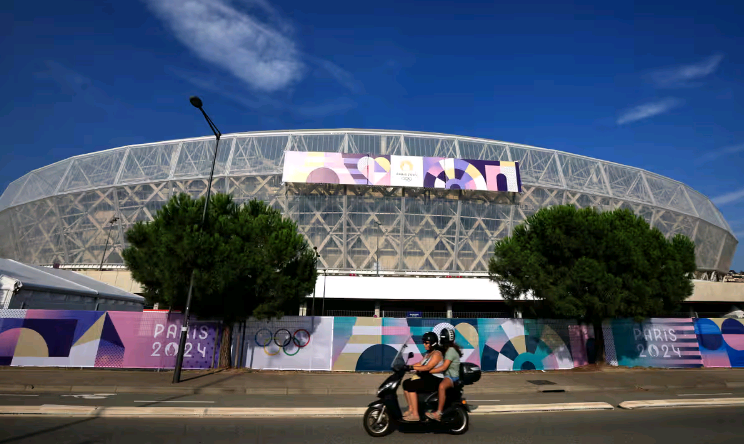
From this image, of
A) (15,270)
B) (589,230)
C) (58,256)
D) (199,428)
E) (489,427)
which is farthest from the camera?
(58,256)

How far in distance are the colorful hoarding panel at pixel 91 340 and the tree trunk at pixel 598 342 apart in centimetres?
1786

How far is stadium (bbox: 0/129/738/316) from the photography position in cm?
3684

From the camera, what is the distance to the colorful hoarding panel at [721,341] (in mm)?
18375

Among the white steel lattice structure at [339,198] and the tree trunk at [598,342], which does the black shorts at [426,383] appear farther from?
the white steel lattice structure at [339,198]

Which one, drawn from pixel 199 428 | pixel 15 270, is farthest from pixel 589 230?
pixel 15 270

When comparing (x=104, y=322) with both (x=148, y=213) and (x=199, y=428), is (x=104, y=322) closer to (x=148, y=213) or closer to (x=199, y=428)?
(x=199, y=428)

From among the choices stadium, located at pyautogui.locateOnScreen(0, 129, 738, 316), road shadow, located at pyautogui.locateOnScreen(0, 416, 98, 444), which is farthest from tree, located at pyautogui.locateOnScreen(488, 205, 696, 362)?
road shadow, located at pyautogui.locateOnScreen(0, 416, 98, 444)

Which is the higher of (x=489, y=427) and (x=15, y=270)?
(x=15, y=270)

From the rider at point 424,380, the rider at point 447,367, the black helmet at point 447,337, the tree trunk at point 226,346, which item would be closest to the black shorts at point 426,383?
the rider at point 424,380

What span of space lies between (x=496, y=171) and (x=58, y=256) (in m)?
47.2

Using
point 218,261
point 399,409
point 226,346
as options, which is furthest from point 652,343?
point 218,261

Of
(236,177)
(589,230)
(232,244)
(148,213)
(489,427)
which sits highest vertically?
(236,177)

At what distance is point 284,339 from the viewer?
16.8 metres

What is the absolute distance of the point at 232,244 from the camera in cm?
1634
